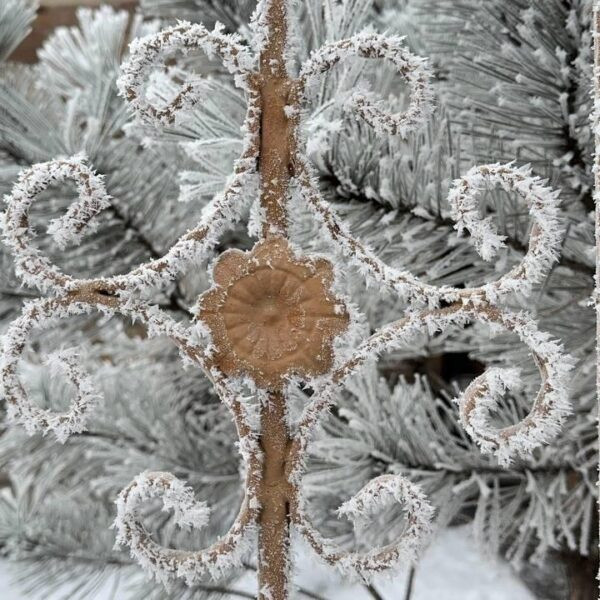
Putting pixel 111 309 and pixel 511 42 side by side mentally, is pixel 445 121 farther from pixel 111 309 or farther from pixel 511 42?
pixel 111 309

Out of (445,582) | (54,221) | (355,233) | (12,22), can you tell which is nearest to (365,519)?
(54,221)

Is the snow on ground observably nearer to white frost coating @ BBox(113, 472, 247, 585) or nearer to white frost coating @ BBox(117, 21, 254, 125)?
white frost coating @ BBox(113, 472, 247, 585)

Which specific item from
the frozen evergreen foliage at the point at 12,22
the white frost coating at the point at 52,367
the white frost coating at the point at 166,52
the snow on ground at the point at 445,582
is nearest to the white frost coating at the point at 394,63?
the white frost coating at the point at 166,52

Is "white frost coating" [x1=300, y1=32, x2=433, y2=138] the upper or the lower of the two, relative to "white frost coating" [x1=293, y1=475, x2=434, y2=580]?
upper

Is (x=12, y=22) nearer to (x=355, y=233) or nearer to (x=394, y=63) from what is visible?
(x=355, y=233)

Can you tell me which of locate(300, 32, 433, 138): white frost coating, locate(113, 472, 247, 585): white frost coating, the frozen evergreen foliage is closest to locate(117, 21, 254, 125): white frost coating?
locate(300, 32, 433, 138): white frost coating

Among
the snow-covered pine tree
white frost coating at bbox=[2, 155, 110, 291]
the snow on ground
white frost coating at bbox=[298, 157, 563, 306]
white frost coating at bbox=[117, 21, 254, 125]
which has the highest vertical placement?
white frost coating at bbox=[117, 21, 254, 125]
